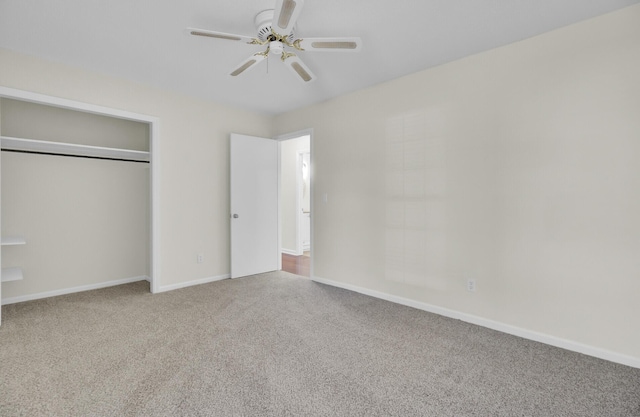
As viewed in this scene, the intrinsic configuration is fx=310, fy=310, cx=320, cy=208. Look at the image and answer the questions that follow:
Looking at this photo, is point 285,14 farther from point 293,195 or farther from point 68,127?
point 293,195

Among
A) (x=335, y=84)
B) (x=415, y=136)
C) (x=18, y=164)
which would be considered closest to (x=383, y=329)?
(x=415, y=136)

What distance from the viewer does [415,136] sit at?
3.24 meters

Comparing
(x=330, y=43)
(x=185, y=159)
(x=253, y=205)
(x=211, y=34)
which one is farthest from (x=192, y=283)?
(x=330, y=43)

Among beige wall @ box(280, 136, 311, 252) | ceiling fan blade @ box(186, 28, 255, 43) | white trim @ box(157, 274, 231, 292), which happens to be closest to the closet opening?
white trim @ box(157, 274, 231, 292)

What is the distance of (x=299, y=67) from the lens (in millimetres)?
2568

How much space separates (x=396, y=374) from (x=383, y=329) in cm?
71

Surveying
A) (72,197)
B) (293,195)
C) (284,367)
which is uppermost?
(293,195)

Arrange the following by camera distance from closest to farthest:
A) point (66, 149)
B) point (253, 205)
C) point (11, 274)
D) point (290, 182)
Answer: point (11, 274), point (66, 149), point (253, 205), point (290, 182)

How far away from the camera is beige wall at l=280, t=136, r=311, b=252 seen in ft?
21.1

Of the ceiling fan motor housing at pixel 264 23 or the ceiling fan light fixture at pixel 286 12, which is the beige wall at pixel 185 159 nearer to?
the ceiling fan motor housing at pixel 264 23

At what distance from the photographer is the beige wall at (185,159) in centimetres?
327

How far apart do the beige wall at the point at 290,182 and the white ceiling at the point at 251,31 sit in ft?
9.91

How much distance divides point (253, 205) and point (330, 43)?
2864 mm

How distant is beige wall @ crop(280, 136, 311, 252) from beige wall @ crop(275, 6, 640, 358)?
9.16ft
